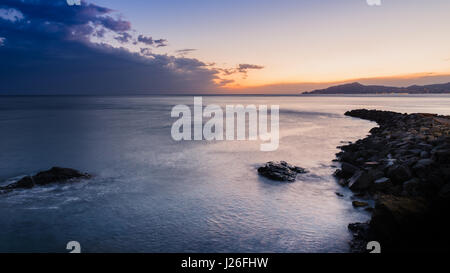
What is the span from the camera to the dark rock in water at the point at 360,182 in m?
9.78

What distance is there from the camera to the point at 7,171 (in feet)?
41.8

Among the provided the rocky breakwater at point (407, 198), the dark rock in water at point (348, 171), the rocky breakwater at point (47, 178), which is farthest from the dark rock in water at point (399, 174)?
the rocky breakwater at point (47, 178)

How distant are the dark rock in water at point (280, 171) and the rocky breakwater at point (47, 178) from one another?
26.1 feet

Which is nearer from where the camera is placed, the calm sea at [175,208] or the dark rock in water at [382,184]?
the calm sea at [175,208]

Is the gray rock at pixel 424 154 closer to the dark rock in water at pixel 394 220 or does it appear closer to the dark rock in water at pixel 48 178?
the dark rock in water at pixel 394 220

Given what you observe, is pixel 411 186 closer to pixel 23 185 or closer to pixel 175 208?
pixel 175 208

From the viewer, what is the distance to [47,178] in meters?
10.8

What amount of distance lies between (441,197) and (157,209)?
7.70 m

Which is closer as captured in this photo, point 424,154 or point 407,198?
point 407,198

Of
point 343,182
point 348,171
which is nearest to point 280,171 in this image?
point 343,182

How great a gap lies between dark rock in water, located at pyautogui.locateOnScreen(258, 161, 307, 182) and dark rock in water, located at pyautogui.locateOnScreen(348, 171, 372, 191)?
91.0 inches

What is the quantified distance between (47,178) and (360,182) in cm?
1222

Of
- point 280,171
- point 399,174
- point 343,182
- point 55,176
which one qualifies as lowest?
point 343,182
